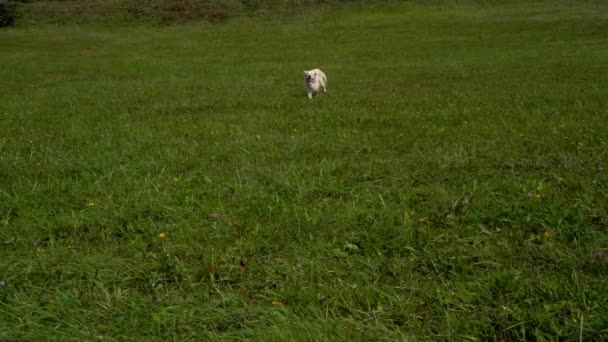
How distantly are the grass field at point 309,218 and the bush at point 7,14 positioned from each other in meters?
38.3

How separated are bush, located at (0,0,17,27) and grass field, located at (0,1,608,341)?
1507 inches

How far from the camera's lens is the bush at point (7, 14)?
4456 centimetres

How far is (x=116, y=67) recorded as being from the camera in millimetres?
24578

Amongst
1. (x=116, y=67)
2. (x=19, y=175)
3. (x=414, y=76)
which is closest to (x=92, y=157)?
(x=19, y=175)

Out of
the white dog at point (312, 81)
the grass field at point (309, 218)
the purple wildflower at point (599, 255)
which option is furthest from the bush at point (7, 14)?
the purple wildflower at point (599, 255)

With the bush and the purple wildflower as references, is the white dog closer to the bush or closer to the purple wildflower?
the purple wildflower

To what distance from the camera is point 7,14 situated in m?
44.8

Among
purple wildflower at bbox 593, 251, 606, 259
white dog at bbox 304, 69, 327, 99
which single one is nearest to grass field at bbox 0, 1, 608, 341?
purple wildflower at bbox 593, 251, 606, 259

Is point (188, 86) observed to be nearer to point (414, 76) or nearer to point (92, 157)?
point (414, 76)

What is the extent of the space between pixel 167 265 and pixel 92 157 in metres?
3.85

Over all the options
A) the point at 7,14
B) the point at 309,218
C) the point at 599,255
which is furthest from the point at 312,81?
the point at 7,14

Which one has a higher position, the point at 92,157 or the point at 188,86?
the point at 92,157

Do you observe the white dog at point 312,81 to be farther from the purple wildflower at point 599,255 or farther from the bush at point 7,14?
the bush at point 7,14

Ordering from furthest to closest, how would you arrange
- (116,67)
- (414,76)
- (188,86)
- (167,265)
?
(116,67), (414,76), (188,86), (167,265)
